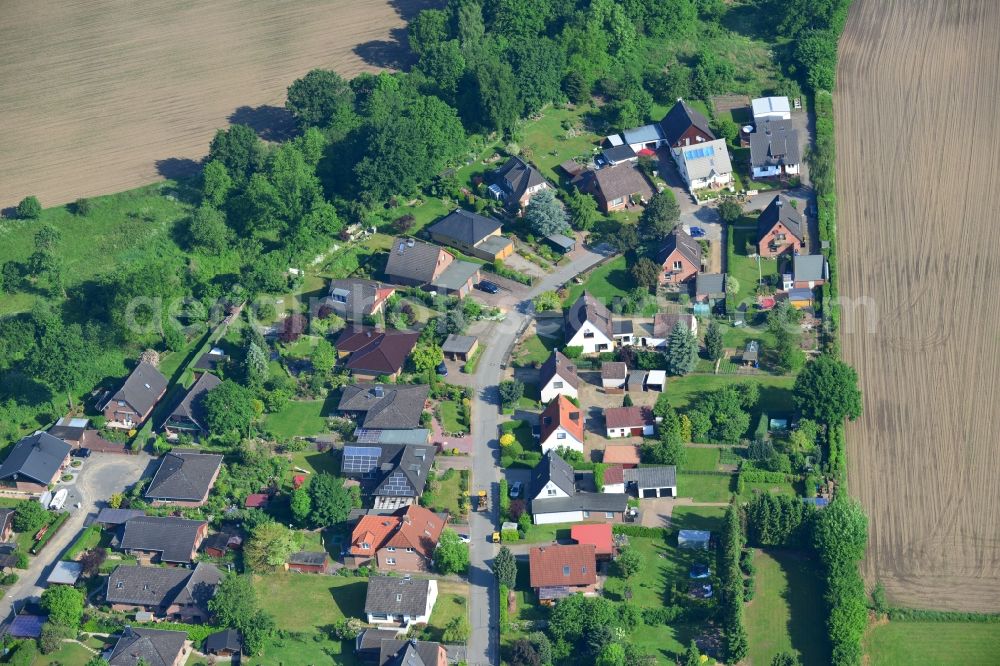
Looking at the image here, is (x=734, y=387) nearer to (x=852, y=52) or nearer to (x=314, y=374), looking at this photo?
(x=314, y=374)

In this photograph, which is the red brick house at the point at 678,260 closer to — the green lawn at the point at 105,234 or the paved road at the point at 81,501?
the green lawn at the point at 105,234

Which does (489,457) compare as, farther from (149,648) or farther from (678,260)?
(149,648)

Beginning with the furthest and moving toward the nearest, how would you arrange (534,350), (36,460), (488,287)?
(488,287)
(534,350)
(36,460)

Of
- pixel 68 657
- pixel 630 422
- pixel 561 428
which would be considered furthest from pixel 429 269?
pixel 68 657

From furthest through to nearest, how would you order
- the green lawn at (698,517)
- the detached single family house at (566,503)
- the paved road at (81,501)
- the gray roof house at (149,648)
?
the detached single family house at (566,503), the green lawn at (698,517), the paved road at (81,501), the gray roof house at (149,648)

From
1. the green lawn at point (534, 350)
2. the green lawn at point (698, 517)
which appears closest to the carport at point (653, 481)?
the green lawn at point (698, 517)

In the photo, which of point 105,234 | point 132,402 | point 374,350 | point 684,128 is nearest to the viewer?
Answer: point 132,402

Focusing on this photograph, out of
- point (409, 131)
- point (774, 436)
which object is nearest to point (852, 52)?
point (409, 131)
